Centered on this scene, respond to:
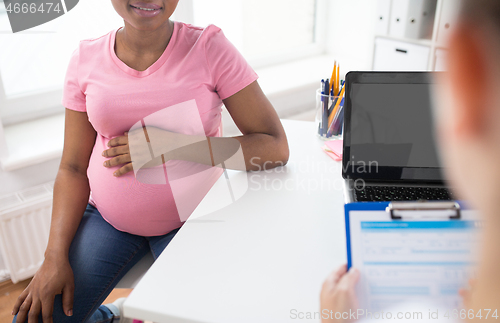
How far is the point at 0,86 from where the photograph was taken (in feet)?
4.97

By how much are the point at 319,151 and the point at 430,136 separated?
1.02 ft

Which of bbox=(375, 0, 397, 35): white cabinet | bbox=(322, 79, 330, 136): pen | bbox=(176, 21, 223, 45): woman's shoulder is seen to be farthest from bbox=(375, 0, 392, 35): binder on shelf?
bbox=(176, 21, 223, 45): woman's shoulder

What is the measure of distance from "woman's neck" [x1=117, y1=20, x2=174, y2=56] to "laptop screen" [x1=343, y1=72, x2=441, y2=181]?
0.49 metres

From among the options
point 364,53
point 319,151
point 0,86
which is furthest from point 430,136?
point 364,53

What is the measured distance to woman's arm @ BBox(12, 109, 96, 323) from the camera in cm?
84

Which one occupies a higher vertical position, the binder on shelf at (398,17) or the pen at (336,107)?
the binder on shelf at (398,17)

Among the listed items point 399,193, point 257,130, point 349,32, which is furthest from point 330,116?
point 349,32

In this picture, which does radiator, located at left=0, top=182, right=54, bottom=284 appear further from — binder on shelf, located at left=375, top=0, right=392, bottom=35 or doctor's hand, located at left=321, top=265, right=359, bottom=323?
binder on shelf, located at left=375, top=0, right=392, bottom=35

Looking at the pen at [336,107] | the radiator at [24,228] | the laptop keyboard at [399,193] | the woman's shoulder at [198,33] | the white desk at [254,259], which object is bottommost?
the radiator at [24,228]

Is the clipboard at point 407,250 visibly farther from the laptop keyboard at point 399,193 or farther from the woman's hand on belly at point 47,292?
the woman's hand on belly at point 47,292

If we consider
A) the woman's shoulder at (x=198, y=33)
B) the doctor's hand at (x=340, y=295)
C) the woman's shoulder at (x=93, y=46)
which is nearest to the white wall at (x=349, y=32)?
the woman's shoulder at (x=198, y=33)

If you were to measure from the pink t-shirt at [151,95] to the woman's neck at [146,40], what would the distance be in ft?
0.08

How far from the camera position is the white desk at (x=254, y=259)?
0.54 meters

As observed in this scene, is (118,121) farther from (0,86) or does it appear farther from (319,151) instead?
(0,86)
